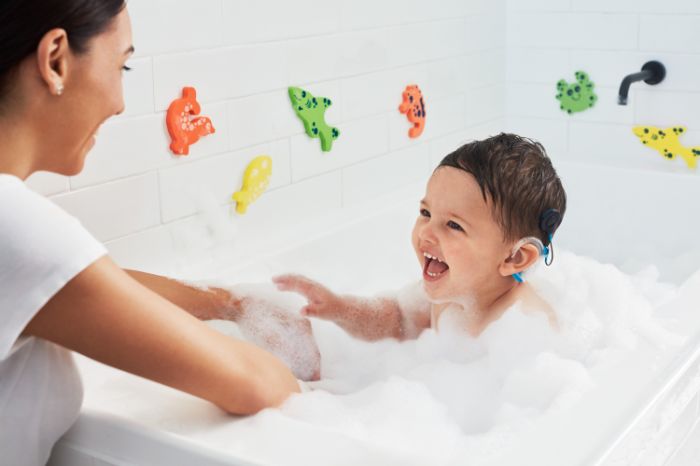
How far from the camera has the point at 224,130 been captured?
2.19 m

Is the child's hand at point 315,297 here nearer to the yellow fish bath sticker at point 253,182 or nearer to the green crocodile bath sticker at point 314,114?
the yellow fish bath sticker at point 253,182

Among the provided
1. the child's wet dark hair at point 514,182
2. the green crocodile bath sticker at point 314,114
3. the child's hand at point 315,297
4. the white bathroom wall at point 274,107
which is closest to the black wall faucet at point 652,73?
the white bathroom wall at point 274,107

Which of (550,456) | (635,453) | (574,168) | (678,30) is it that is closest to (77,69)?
(550,456)

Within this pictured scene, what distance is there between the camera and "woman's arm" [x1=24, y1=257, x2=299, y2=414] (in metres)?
1.17

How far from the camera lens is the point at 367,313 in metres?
2.11

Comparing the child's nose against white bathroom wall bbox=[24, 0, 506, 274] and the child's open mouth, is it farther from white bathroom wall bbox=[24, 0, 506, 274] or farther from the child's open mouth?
white bathroom wall bbox=[24, 0, 506, 274]

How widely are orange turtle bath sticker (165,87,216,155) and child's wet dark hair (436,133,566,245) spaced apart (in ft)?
1.87

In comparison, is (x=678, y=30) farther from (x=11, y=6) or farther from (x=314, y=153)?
(x=11, y=6)

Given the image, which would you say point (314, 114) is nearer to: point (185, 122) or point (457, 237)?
point (185, 122)

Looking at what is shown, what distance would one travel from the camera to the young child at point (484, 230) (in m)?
1.90

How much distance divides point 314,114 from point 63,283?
1390mm

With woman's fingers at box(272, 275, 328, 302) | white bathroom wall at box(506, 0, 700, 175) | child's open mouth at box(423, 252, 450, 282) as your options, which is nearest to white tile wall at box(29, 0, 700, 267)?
white bathroom wall at box(506, 0, 700, 175)

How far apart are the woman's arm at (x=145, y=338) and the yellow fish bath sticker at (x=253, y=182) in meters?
0.95

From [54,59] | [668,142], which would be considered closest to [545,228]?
[54,59]
